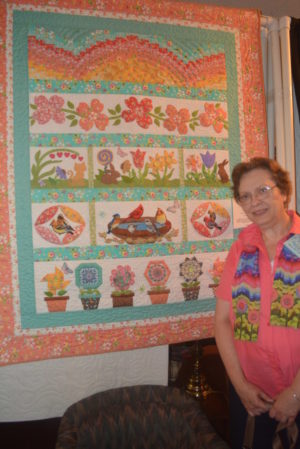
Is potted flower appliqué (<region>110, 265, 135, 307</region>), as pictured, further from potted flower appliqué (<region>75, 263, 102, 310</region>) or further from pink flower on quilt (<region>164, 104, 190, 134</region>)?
pink flower on quilt (<region>164, 104, 190, 134</region>)

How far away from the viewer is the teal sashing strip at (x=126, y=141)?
1.60 m

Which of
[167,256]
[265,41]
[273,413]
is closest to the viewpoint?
[273,413]

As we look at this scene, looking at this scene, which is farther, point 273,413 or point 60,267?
point 60,267

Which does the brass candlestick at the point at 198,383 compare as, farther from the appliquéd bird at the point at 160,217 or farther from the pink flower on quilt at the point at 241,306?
the appliquéd bird at the point at 160,217

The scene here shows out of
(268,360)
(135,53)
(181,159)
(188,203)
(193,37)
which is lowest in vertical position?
(268,360)

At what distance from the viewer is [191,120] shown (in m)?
1.75

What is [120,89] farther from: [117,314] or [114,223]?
[117,314]

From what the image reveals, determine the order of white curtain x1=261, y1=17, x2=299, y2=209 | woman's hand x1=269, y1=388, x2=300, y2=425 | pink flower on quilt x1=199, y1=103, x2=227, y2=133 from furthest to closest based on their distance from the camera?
white curtain x1=261, y1=17, x2=299, y2=209 < pink flower on quilt x1=199, y1=103, x2=227, y2=133 < woman's hand x1=269, y1=388, x2=300, y2=425

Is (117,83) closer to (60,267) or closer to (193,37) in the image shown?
(193,37)

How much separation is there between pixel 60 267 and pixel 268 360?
3.42 feet

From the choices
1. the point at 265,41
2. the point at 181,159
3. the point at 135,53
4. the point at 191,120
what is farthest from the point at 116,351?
the point at 265,41

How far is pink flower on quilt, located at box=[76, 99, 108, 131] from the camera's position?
5.36ft

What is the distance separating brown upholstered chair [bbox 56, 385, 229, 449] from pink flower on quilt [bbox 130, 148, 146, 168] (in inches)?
45.7

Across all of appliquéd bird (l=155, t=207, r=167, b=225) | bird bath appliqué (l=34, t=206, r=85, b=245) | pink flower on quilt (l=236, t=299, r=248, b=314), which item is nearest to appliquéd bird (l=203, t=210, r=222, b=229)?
appliquéd bird (l=155, t=207, r=167, b=225)
